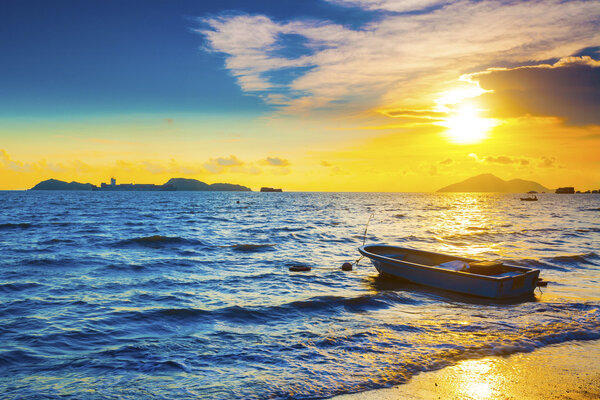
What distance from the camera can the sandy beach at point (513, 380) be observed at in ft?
25.7

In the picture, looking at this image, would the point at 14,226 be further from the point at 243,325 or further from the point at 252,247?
the point at 243,325

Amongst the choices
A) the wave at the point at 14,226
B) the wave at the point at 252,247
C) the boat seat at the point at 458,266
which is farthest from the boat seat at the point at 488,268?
the wave at the point at 14,226

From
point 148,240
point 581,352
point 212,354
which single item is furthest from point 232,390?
point 148,240

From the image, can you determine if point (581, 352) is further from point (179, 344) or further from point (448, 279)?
point (179, 344)

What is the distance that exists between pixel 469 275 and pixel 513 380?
8.61m

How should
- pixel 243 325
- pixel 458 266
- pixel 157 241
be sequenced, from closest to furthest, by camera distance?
pixel 243 325
pixel 458 266
pixel 157 241

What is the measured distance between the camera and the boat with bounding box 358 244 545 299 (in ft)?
53.1

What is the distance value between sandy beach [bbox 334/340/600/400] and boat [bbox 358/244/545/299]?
5881mm

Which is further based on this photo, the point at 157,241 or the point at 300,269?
the point at 157,241

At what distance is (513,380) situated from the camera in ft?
28.1

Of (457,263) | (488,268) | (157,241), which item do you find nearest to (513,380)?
(488,268)

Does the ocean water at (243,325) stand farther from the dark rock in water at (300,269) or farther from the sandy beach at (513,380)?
the dark rock in water at (300,269)

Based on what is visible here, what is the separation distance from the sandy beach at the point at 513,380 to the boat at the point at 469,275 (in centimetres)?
588

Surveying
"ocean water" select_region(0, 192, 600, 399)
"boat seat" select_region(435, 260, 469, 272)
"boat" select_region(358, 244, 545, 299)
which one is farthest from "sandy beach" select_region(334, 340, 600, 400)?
"boat seat" select_region(435, 260, 469, 272)
